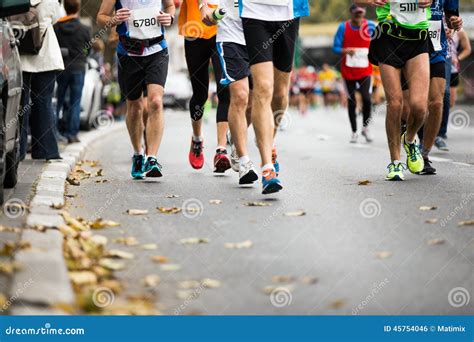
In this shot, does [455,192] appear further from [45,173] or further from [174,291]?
[174,291]

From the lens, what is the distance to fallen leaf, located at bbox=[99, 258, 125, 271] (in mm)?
5750

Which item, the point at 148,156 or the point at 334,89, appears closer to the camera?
the point at 148,156

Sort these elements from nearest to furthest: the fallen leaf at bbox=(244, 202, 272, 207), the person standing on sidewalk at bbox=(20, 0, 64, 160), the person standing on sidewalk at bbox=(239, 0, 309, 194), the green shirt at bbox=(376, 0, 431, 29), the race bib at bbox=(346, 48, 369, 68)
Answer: the fallen leaf at bbox=(244, 202, 272, 207)
the person standing on sidewalk at bbox=(239, 0, 309, 194)
the green shirt at bbox=(376, 0, 431, 29)
the person standing on sidewalk at bbox=(20, 0, 64, 160)
the race bib at bbox=(346, 48, 369, 68)

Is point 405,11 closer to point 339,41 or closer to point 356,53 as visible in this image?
point 356,53

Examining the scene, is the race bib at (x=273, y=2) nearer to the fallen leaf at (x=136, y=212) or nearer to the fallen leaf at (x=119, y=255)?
the fallen leaf at (x=136, y=212)

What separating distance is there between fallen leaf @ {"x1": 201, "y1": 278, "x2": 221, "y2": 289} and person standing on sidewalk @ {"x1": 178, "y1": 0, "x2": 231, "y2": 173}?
5.04 meters

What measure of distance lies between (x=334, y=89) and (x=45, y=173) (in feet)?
156

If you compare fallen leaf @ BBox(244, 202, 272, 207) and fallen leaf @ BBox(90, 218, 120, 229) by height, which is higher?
fallen leaf @ BBox(90, 218, 120, 229)

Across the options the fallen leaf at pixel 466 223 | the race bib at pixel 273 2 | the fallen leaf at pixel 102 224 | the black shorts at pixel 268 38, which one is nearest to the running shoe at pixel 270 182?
the black shorts at pixel 268 38

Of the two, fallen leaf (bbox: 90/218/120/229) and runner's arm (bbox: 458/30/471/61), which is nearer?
fallen leaf (bbox: 90/218/120/229)

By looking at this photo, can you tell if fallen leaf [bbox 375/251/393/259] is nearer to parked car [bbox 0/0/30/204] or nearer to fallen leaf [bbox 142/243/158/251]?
fallen leaf [bbox 142/243/158/251]

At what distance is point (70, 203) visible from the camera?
8.55 metres

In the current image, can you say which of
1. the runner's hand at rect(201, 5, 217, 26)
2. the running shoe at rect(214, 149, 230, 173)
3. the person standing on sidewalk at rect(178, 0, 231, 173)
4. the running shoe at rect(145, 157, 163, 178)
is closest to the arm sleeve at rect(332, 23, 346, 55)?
the person standing on sidewalk at rect(178, 0, 231, 173)
